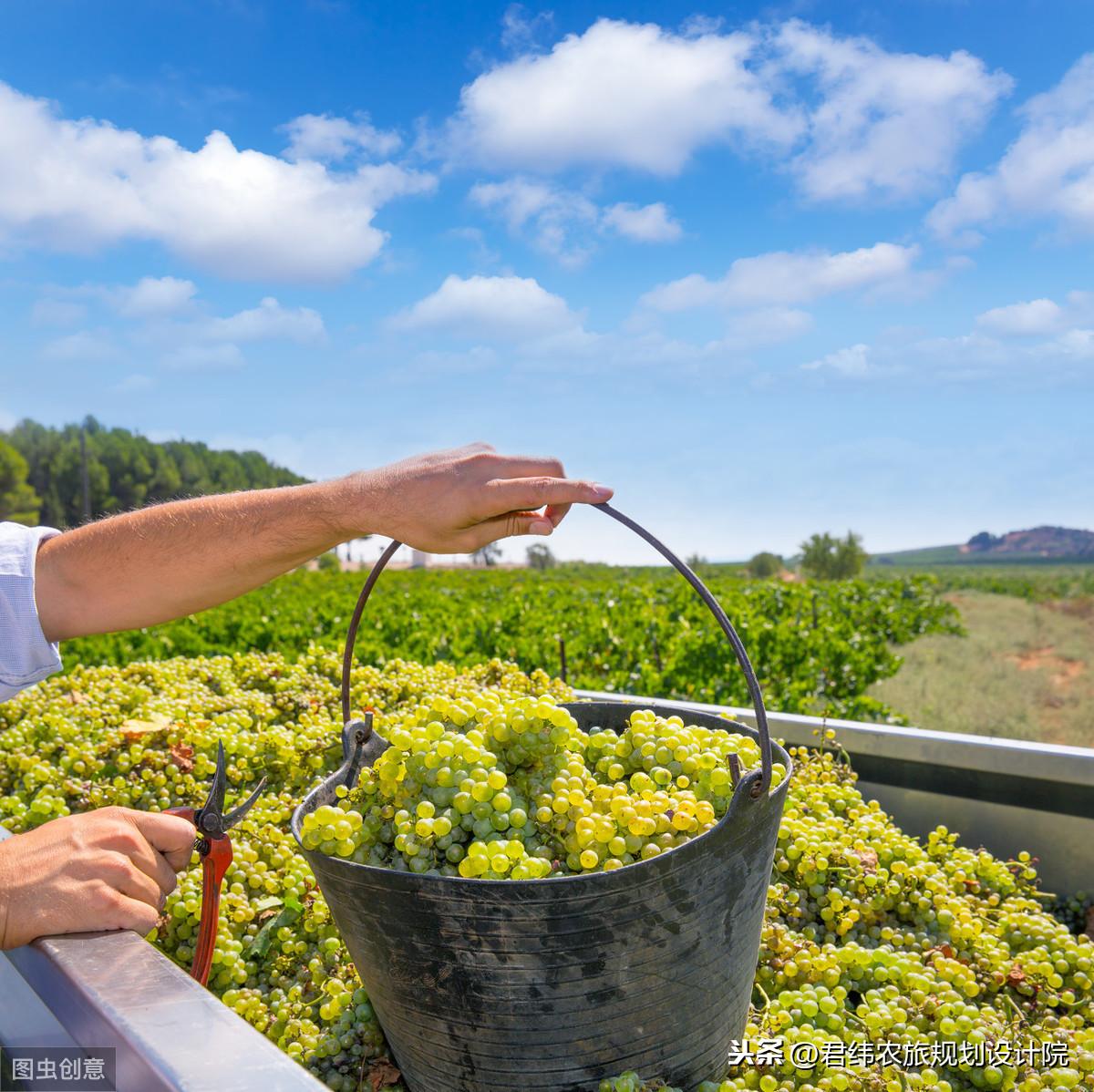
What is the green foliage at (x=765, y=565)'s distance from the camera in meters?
63.6

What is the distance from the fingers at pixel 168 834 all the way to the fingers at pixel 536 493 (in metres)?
0.98

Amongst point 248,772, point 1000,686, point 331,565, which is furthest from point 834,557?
point 248,772

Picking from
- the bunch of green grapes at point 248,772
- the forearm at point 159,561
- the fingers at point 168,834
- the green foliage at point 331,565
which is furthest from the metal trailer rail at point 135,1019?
the green foliage at point 331,565

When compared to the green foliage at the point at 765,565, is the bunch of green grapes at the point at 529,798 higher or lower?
lower

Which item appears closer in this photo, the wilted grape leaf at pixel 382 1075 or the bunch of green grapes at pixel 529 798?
the bunch of green grapes at pixel 529 798

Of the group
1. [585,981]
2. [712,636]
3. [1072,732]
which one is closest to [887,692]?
[1072,732]

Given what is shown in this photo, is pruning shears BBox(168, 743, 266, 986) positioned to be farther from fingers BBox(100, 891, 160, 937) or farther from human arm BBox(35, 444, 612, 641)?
human arm BBox(35, 444, 612, 641)

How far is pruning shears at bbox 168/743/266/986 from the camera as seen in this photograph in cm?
208

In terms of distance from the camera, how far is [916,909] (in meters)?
2.67

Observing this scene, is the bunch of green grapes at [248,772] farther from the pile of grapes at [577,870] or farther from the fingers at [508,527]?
the fingers at [508,527]

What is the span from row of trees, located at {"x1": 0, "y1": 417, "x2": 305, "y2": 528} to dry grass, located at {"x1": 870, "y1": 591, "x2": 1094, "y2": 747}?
9012cm

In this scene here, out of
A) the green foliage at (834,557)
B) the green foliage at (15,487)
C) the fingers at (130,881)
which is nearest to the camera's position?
the fingers at (130,881)

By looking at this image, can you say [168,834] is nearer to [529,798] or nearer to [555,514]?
[529,798]

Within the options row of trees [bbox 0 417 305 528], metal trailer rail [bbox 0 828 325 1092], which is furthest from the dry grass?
row of trees [bbox 0 417 305 528]
